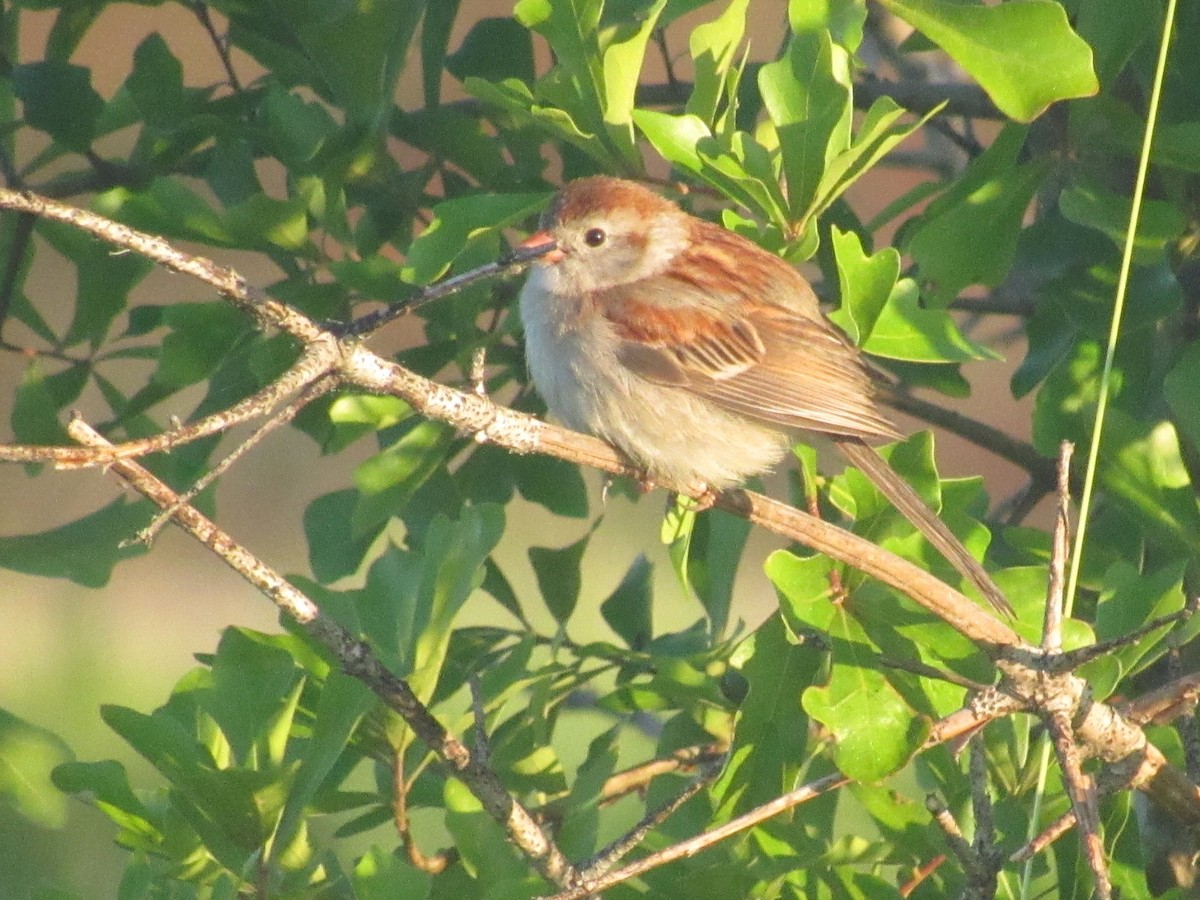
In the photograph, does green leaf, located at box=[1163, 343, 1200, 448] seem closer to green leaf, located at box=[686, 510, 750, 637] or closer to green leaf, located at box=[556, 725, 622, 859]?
green leaf, located at box=[686, 510, 750, 637]

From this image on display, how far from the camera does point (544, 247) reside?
3311mm

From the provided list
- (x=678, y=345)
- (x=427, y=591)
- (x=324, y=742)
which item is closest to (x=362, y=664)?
(x=324, y=742)

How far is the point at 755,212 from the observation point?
8.41 feet

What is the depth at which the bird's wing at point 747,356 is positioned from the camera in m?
3.31

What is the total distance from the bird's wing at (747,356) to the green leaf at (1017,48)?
42.4 inches

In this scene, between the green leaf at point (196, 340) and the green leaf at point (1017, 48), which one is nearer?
Result: the green leaf at point (1017, 48)

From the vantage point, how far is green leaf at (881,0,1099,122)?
2.19 m

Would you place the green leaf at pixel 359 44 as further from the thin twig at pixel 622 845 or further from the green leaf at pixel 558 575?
the thin twig at pixel 622 845

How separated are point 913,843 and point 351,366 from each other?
1.12 meters

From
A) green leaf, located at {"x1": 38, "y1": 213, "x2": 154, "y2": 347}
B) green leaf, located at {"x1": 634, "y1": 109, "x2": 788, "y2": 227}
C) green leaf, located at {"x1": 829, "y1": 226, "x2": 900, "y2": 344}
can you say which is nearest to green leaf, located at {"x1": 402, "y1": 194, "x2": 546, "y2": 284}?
green leaf, located at {"x1": 634, "y1": 109, "x2": 788, "y2": 227}

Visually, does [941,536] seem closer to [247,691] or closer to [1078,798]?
[1078,798]

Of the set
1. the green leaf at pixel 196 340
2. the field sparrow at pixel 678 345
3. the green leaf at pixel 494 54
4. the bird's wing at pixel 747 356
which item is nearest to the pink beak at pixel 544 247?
the field sparrow at pixel 678 345

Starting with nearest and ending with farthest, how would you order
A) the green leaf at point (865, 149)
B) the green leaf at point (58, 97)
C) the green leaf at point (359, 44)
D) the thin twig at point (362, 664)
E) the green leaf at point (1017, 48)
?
the thin twig at point (362, 664) < the green leaf at point (1017, 48) < the green leaf at point (865, 149) < the green leaf at point (359, 44) < the green leaf at point (58, 97)

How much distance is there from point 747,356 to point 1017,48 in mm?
1333
